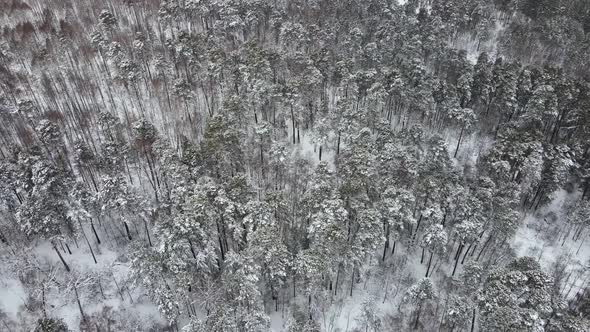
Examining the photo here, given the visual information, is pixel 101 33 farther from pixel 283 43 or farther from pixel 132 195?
pixel 132 195

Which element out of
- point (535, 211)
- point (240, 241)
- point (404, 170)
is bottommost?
point (535, 211)

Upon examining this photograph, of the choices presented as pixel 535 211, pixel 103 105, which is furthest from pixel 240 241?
pixel 535 211

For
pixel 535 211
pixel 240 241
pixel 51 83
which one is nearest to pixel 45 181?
pixel 240 241

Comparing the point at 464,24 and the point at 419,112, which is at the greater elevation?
the point at 464,24

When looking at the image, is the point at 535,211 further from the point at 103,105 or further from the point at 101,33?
the point at 101,33

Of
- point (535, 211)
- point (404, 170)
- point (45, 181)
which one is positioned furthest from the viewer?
point (535, 211)

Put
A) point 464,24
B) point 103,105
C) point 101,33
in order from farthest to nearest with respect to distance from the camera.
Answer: point 464,24 < point 101,33 < point 103,105

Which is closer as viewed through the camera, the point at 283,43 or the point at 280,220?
the point at 280,220
